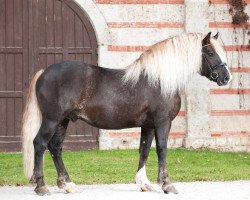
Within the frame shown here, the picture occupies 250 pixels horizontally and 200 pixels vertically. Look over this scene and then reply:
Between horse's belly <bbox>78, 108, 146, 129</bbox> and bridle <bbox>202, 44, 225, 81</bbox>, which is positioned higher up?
bridle <bbox>202, 44, 225, 81</bbox>

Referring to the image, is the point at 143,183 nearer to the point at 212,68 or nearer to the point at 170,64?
the point at 170,64

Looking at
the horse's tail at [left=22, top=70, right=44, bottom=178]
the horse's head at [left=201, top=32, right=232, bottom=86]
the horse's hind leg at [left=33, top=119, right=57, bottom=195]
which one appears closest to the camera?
the horse's hind leg at [left=33, top=119, right=57, bottom=195]

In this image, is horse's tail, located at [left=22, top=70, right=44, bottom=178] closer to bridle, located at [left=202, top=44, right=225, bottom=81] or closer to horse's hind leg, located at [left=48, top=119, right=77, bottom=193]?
horse's hind leg, located at [left=48, top=119, right=77, bottom=193]

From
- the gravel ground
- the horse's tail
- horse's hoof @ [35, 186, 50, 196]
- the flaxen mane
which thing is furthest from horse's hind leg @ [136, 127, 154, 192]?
the horse's tail

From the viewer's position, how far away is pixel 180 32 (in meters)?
16.3

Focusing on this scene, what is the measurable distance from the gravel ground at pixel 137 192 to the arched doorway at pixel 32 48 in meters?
5.98

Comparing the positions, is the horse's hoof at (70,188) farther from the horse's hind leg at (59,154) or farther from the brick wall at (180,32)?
the brick wall at (180,32)

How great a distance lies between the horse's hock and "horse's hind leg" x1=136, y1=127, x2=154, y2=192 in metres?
6.09

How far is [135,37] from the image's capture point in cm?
1609

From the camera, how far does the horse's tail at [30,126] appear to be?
9484mm

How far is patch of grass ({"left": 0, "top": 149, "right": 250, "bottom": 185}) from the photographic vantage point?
1127cm

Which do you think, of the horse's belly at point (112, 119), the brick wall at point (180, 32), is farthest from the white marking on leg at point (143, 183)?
the brick wall at point (180, 32)

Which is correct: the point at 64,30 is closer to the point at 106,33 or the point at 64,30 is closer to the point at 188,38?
the point at 106,33

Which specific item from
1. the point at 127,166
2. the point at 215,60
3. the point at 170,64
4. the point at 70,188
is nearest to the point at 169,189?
the point at 70,188
